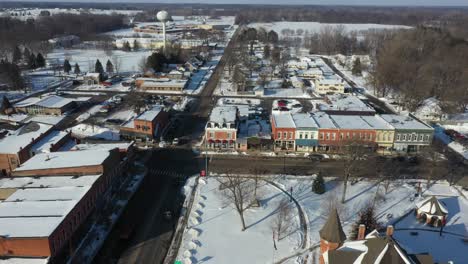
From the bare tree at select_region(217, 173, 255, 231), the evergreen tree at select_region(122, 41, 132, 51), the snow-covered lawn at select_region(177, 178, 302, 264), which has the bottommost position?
the snow-covered lawn at select_region(177, 178, 302, 264)

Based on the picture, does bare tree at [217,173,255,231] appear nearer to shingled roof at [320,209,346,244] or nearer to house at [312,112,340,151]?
shingled roof at [320,209,346,244]

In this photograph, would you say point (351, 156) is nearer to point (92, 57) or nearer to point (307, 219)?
point (307, 219)

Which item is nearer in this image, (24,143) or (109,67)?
(24,143)

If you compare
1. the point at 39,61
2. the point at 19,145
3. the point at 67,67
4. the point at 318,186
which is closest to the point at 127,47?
the point at 39,61

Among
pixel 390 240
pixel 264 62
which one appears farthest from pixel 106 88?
pixel 390 240

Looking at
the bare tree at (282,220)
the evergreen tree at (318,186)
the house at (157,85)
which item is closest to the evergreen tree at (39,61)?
the house at (157,85)

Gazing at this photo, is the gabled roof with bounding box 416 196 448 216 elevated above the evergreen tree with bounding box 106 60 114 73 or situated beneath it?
situated beneath

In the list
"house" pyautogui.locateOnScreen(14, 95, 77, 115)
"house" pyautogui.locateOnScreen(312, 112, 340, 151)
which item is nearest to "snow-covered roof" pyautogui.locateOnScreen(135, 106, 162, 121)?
"house" pyautogui.locateOnScreen(14, 95, 77, 115)
